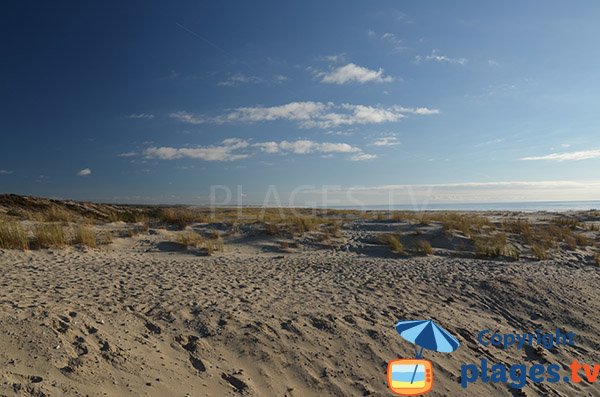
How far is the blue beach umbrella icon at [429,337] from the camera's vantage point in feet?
10.1

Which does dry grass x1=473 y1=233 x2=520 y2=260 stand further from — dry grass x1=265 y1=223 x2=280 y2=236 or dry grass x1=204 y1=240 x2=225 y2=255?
dry grass x1=204 y1=240 x2=225 y2=255

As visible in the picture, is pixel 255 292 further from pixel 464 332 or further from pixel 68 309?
pixel 464 332

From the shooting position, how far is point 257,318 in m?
6.08

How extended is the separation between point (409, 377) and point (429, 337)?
40cm

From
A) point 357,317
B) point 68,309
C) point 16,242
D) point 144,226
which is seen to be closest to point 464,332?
point 357,317

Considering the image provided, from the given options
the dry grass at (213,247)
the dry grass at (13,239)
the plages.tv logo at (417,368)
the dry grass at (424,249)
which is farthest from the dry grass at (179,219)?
the plages.tv logo at (417,368)

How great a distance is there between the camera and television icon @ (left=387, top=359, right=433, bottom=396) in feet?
9.30

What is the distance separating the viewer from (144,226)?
50.2ft

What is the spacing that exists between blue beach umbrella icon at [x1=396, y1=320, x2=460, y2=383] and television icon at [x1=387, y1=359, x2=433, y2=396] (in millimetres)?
33

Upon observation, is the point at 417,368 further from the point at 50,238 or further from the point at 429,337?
the point at 50,238

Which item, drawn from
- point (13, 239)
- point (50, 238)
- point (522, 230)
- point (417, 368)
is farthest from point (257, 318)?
point (522, 230)

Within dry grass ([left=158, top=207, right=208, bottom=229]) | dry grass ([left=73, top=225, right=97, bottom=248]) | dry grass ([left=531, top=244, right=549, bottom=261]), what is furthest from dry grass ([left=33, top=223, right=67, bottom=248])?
dry grass ([left=531, top=244, right=549, bottom=261])

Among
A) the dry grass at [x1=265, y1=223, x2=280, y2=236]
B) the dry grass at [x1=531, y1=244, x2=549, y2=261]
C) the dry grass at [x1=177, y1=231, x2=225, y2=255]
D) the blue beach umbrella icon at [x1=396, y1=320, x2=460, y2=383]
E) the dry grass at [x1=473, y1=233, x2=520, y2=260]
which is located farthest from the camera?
the dry grass at [x1=265, y1=223, x2=280, y2=236]

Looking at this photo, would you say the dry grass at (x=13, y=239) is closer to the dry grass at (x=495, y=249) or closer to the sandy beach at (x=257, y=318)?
the sandy beach at (x=257, y=318)
